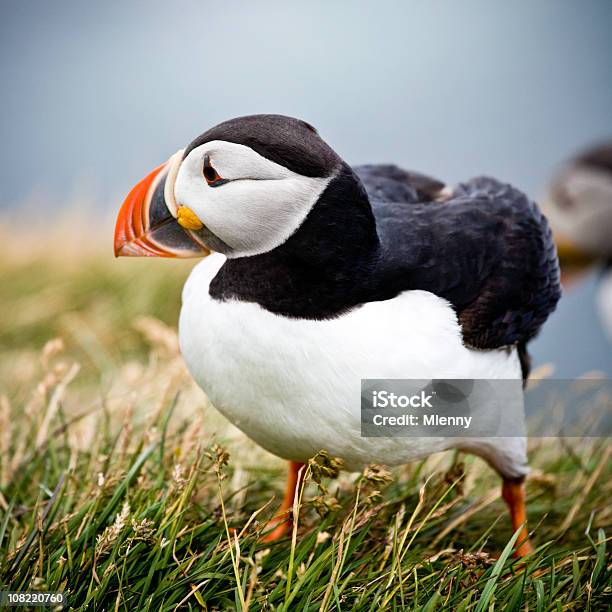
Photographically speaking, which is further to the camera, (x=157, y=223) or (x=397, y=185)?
(x=397, y=185)

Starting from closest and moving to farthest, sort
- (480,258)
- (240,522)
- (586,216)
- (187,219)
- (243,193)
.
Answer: (243,193) < (187,219) < (480,258) < (240,522) < (586,216)

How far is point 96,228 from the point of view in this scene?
6848 mm

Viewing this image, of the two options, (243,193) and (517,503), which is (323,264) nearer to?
(243,193)

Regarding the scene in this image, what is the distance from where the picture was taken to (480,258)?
8.37ft

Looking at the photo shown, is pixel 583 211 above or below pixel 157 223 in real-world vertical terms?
below

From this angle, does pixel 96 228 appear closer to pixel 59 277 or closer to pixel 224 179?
pixel 59 277

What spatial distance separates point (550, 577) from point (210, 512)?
1092 millimetres

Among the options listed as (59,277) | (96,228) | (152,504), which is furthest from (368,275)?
(96,228)

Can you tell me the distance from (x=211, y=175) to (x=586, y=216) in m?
5.76

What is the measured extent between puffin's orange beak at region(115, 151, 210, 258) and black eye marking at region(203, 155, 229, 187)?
0.43 ft

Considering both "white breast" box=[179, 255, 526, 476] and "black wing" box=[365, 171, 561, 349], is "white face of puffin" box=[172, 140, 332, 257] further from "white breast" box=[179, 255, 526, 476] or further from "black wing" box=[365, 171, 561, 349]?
"black wing" box=[365, 171, 561, 349]

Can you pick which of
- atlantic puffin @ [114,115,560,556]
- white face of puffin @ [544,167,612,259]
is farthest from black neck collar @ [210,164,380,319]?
white face of puffin @ [544,167,612,259]

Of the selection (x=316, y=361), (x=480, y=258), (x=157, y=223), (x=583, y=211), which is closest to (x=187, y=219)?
(x=157, y=223)

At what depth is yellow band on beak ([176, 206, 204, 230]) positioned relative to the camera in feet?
7.64
